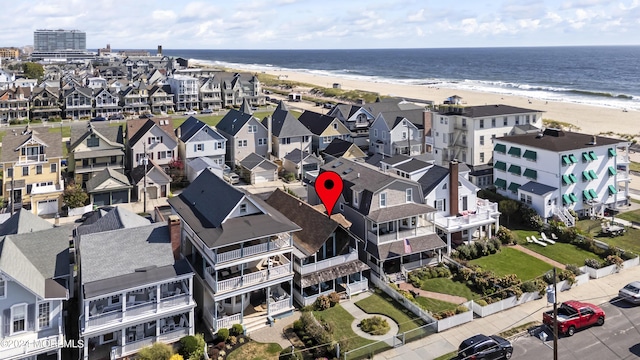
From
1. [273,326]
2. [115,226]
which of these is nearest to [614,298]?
[273,326]

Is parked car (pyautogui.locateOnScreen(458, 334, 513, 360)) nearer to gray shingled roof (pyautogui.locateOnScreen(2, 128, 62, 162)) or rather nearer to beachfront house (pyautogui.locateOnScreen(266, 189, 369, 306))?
beachfront house (pyautogui.locateOnScreen(266, 189, 369, 306))

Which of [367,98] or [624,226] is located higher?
[367,98]

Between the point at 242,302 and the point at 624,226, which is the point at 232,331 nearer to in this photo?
the point at 242,302

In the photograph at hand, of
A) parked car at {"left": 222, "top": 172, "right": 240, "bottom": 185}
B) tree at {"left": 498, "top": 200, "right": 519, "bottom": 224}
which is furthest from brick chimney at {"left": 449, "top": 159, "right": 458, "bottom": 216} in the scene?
parked car at {"left": 222, "top": 172, "right": 240, "bottom": 185}

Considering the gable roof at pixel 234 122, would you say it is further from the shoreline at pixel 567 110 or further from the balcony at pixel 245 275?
the shoreline at pixel 567 110

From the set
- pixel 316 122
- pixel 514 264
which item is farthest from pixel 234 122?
pixel 514 264

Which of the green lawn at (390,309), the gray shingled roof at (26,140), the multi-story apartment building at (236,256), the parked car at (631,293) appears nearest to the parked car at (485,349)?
the green lawn at (390,309)
